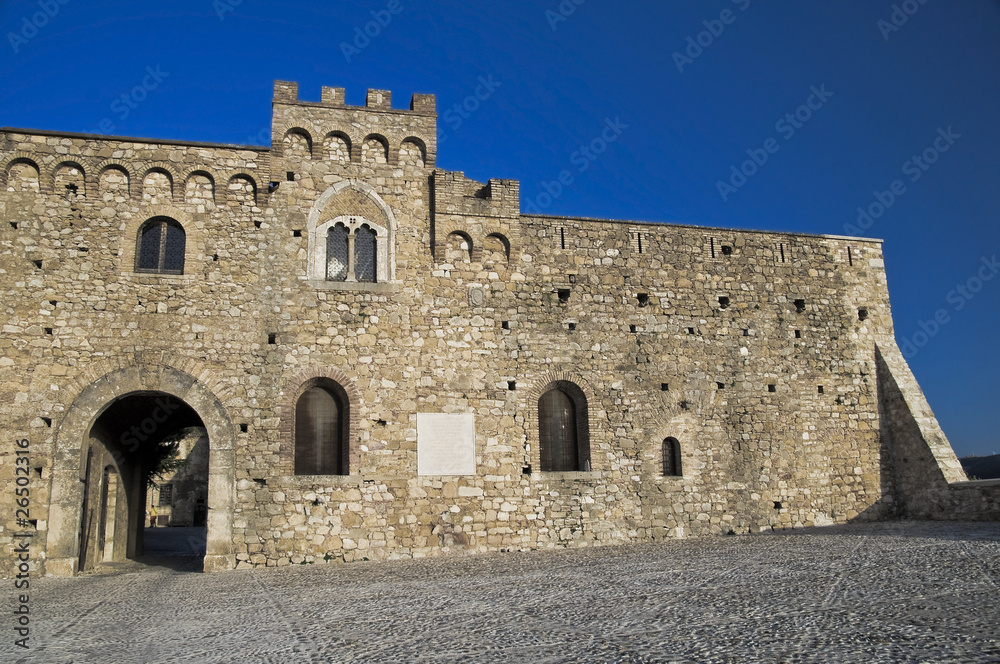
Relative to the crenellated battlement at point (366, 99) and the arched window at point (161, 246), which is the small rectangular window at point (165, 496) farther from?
the crenellated battlement at point (366, 99)

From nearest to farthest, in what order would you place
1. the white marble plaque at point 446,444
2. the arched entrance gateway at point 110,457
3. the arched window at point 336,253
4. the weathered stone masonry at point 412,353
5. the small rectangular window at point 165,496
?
the arched entrance gateway at point 110,457, the weathered stone masonry at point 412,353, the white marble plaque at point 446,444, the arched window at point 336,253, the small rectangular window at point 165,496

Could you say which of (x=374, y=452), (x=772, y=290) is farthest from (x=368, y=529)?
(x=772, y=290)

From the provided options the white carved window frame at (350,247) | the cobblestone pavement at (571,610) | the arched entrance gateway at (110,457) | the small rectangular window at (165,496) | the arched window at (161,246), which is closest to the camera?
the cobblestone pavement at (571,610)

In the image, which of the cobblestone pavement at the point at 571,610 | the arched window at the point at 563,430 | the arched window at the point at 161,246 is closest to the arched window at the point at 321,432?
the cobblestone pavement at the point at 571,610

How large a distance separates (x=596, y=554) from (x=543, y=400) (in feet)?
11.7

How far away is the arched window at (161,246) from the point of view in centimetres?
1359

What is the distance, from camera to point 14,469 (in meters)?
12.1

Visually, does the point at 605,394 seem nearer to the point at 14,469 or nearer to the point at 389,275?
the point at 389,275

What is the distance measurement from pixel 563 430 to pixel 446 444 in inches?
102

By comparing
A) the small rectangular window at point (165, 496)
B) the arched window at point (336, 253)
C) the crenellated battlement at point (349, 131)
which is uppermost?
the crenellated battlement at point (349, 131)

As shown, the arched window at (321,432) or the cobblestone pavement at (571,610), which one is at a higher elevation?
the arched window at (321,432)

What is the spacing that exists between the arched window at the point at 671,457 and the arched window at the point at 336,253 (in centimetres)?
761

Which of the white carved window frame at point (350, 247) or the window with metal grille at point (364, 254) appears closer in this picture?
the white carved window frame at point (350, 247)

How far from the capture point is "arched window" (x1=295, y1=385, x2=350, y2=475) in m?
13.5
